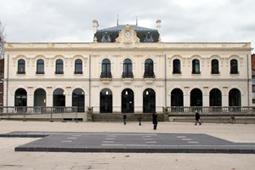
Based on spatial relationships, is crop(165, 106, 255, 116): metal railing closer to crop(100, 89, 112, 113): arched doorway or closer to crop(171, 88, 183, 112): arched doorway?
crop(171, 88, 183, 112): arched doorway

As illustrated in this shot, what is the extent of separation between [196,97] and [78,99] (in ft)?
51.2

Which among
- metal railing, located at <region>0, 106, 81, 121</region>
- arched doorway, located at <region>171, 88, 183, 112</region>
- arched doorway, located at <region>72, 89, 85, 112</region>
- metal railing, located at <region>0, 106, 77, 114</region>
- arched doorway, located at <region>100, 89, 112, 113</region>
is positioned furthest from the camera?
arched doorway, located at <region>100, 89, 112, 113</region>

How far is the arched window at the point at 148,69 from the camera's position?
63.7 metres

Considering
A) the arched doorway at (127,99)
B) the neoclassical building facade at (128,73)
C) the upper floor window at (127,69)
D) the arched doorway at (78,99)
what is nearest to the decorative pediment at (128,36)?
the neoclassical building facade at (128,73)

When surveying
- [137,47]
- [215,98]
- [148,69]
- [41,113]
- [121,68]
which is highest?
[137,47]

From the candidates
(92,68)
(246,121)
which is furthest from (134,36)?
(246,121)

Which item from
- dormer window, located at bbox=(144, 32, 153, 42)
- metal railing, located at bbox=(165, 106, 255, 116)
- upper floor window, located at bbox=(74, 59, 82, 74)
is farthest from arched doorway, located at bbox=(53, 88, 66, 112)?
metal railing, located at bbox=(165, 106, 255, 116)

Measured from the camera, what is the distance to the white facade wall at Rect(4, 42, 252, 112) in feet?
208

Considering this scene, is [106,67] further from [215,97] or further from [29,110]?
[215,97]

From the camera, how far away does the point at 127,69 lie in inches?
2516

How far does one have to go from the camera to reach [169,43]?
63.8 meters

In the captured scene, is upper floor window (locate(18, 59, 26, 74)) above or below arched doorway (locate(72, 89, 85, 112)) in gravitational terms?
above

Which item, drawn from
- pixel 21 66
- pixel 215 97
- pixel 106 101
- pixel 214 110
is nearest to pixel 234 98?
pixel 215 97
